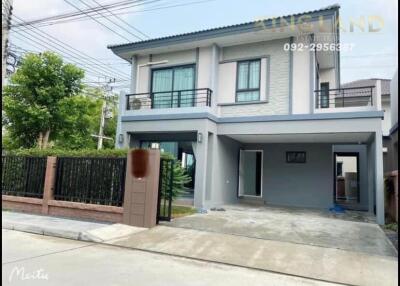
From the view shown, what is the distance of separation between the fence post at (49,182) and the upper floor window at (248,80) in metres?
6.37

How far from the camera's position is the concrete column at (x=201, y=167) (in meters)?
10.8

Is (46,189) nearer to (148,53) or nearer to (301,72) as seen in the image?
(148,53)

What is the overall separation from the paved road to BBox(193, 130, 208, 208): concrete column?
5099 millimetres

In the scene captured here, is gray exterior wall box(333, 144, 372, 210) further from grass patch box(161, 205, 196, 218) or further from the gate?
the gate

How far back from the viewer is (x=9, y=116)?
12758mm

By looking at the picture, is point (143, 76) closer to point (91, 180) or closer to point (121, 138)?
point (121, 138)

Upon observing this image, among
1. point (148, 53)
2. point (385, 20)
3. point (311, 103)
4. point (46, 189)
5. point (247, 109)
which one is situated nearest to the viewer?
point (46, 189)

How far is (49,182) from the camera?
9.08 metres

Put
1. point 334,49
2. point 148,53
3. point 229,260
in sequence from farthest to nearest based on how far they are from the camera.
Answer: point 148,53
point 334,49
point 229,260

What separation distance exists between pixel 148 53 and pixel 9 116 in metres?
5.84

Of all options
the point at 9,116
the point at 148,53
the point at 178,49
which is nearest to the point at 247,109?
the point at 178,49
